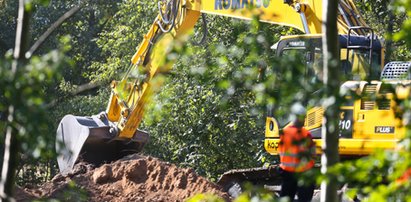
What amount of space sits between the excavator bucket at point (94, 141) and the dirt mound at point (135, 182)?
303 millimetres

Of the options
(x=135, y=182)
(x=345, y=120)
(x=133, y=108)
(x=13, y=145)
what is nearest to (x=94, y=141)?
(x=133, y=108)

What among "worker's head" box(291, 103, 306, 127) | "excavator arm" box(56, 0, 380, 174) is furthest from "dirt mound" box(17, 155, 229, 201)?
"worker's head" box(291, 103, 306, 127)

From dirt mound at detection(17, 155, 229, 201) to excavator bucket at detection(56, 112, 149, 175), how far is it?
303mm

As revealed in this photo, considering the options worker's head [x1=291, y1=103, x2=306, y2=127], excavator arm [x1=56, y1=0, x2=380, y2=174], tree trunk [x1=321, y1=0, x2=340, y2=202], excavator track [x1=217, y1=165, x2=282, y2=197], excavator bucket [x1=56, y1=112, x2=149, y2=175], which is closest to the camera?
worker's head [x1=291, y1=103, x2=306, y2=127]

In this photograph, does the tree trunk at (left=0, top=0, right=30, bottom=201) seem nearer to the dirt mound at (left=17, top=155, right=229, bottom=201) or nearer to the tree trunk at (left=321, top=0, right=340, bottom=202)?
the tree trunk at (left=321, top=0, right=340, bottom=202)

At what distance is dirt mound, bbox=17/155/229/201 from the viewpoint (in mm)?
A: 14016

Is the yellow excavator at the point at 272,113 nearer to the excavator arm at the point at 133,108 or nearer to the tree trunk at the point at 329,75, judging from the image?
the excavator arm at the point at 133,108

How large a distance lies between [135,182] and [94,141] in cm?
112

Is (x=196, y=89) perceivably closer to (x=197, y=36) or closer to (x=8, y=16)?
(x=197, y=36)

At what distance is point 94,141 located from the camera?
609 inches

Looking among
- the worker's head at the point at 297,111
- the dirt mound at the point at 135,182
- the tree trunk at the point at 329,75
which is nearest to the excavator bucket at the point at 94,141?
the dirt mound at the point at 135,182

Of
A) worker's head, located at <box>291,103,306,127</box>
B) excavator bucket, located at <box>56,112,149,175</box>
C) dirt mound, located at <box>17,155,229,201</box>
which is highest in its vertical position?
worker's head, located at <box>291,103,306,127</box>

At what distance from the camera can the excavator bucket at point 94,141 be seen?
15.5 metres

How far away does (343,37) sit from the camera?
468 inches
